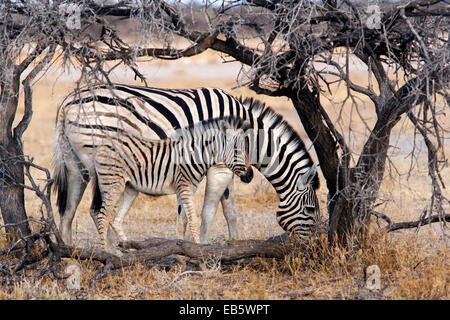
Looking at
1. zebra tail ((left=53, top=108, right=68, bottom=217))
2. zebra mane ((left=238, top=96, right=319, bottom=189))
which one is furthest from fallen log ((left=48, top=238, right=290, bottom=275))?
zebra tail ((left=53, top=108, right=68, bottom=217))

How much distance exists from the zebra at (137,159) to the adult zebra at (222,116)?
68 millimetres

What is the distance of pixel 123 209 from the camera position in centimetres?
638

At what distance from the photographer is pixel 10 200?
5.64 meters

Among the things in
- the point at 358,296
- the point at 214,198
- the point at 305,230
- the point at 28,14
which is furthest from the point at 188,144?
the point at 358,296

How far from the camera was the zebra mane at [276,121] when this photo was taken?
6.01 metres

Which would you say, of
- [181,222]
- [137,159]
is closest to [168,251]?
[181,222]

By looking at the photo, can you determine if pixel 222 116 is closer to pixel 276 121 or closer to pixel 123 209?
pixel 276 121

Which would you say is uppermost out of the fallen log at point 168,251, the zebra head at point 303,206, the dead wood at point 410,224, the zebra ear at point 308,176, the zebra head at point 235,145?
the zebra head at point 235,145

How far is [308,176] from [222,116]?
111cm

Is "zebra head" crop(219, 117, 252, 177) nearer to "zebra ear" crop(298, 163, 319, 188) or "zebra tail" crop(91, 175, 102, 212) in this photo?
"zebra ear" crop(298, 163, 319, 188)

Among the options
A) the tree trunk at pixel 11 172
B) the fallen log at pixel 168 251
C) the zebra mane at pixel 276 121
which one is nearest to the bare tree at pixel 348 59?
the zebra mane at pixel 276 121

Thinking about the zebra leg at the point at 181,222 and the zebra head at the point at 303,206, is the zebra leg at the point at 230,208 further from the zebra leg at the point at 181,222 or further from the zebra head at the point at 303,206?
the zebra head at the point at 303,206

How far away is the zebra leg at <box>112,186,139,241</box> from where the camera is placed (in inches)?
245
